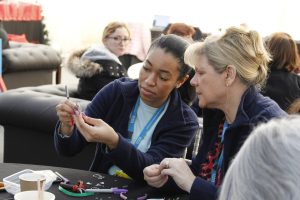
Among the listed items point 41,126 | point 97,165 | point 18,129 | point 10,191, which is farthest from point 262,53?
point 18,129

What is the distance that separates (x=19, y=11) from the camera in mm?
7926

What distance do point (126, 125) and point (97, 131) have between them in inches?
12.3

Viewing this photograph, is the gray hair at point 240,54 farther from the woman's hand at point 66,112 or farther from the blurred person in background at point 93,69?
the blurred person in background at point 93,69

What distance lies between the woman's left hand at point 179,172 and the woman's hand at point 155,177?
0.03m

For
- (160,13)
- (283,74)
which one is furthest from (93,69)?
(160,13)

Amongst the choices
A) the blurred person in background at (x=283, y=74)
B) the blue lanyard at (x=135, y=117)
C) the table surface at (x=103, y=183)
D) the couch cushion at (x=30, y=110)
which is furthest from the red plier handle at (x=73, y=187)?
the blurred person in background at (x=283, y=74)

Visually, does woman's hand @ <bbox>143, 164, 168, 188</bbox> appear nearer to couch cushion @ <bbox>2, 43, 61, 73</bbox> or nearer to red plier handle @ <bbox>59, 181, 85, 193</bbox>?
red plier handle @ <bbox>59, 181, 85, 193</bbox>

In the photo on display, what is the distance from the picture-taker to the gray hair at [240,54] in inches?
68.6

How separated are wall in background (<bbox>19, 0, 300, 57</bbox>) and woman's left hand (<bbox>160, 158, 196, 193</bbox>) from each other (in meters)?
5.24

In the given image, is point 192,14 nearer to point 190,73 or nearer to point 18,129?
point 18,129

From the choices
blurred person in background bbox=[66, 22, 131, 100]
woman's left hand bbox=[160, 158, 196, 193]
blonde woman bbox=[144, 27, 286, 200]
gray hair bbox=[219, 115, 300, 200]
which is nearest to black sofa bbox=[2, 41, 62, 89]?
blurred person in background bbox=[66, 22, 131, 100]

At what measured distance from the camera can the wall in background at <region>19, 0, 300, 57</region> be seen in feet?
23.7

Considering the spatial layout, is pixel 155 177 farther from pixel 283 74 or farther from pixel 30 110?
pixel 283 74

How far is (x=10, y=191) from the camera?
159 cm
